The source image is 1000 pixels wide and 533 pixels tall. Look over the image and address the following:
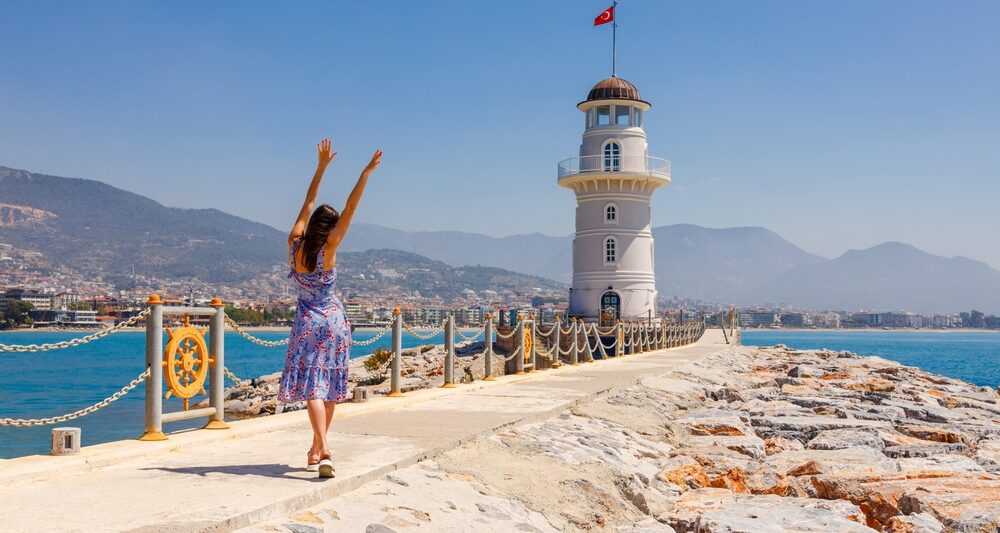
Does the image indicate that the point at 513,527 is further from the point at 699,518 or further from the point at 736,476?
the point at 736,476

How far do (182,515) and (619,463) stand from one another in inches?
152

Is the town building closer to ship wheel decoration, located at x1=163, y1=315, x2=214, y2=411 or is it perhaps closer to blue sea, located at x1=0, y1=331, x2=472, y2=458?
blue sea, located at x1=0, y1=331, x2=472, y2=458

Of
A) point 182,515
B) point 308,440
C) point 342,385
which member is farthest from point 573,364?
point 182,515

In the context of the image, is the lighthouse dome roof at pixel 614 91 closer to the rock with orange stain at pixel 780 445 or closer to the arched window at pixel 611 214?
the arched window at pixel 611 214

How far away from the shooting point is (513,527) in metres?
5.16

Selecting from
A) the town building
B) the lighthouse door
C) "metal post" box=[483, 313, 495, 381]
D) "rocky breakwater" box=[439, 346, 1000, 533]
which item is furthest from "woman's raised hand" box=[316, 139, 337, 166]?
the town building

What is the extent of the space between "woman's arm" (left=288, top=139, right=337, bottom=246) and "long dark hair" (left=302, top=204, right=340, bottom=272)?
10cm

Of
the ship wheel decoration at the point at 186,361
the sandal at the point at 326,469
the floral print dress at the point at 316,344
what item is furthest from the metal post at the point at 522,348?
the sandal at the point at 326,469

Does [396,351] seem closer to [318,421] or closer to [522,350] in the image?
[522,350]

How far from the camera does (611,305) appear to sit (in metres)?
33.4

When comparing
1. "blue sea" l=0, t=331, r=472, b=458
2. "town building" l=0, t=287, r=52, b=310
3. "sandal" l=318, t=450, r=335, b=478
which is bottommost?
"blue sea" l=0, t=331, r=472, b=458

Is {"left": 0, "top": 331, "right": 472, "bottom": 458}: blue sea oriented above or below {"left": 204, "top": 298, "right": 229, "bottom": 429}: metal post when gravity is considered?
below

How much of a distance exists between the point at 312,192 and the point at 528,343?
33.3 feet

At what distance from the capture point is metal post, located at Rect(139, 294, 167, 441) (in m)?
6.67
